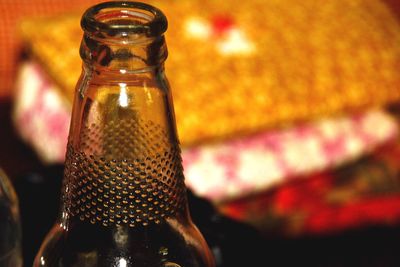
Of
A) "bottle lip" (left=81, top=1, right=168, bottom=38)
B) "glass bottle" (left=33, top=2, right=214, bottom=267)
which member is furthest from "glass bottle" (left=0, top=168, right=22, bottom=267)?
"bottle lip" (left=81, top=1, right=168, bottom=38)

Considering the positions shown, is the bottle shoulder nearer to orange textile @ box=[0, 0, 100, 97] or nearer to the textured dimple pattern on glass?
the textured dimple pattern on glass

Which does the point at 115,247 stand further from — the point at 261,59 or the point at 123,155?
the point at 261,59

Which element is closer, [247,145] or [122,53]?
[122,53]

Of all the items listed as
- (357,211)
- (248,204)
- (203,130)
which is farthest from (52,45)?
(357,211)

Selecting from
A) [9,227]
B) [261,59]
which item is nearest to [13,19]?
[261,59]

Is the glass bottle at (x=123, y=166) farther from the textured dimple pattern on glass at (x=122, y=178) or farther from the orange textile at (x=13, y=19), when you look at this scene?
the orange textile at (x=13, y=19)

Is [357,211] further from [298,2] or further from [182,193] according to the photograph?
[182,193]
